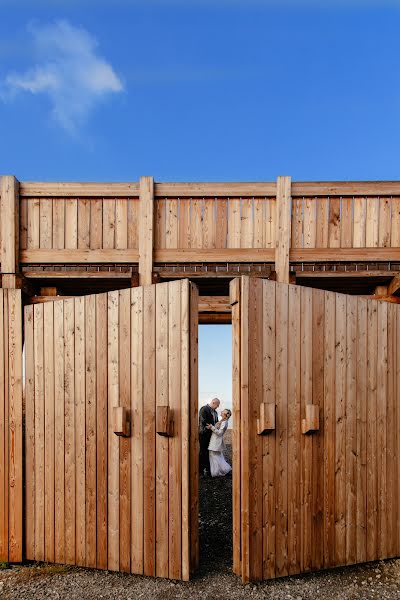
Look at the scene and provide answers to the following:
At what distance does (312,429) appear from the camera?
466cm

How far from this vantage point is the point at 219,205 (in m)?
7.45

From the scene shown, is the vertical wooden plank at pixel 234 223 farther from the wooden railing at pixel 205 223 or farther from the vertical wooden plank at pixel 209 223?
the vertical wooden plank at pixel 209 223

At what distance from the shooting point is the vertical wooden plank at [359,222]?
24.5 ft

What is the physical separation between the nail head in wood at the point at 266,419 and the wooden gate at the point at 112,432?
70cm

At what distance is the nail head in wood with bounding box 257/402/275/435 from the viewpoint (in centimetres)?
441

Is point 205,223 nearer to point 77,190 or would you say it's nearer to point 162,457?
point 77,190

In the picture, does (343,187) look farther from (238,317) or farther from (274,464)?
(274,464)

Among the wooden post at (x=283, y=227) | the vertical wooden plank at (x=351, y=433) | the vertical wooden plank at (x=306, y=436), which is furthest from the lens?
the wooden post at (x=283, y=227)

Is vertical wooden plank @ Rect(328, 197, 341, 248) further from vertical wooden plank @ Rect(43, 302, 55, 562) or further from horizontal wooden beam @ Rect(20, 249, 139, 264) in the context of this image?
vertical wooden plank @ Rect(43, 302, 55, 562)

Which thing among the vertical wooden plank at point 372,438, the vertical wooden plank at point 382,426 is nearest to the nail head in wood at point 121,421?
the vertical wooden plank at point 372,438

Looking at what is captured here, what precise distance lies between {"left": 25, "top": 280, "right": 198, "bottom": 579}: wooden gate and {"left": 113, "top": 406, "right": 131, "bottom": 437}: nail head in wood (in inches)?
1.6

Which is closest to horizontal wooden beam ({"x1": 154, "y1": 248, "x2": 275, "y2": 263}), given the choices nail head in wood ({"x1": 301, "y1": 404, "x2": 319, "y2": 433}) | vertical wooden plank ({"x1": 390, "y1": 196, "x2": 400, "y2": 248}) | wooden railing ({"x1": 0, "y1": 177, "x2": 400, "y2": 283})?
wooden railing ({"x1": 0, "y1": 177, "x2": 400, "y2": 283})

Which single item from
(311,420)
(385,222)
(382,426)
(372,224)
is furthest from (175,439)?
(385,222)

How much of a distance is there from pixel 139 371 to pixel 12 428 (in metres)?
1.90
